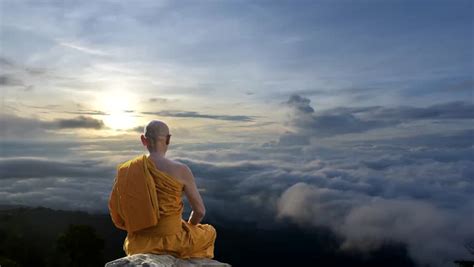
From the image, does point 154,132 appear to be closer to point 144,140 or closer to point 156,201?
point 144,140

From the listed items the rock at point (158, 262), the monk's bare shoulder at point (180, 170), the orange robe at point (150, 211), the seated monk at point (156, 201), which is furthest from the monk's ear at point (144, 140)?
the rock at point (158, 262)

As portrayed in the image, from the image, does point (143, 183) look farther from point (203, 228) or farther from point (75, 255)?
point (75, 255)

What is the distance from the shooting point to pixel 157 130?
11.5m

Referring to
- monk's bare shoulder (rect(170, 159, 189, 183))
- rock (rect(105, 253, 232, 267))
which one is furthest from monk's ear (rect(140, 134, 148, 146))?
rock (rect(105, 253, 232, 267))

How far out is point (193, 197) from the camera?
38.1ft

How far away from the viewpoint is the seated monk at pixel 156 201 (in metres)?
11.1

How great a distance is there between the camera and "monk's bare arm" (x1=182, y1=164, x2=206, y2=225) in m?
11.4

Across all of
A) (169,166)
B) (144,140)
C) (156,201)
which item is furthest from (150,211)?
(144,140)

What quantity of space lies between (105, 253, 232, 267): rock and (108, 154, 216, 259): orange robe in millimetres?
176

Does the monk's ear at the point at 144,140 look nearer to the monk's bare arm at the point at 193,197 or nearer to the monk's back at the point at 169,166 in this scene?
the monk's back at the point at 169,166

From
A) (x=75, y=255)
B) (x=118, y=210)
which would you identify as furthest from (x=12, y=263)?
(x=118, y=210)

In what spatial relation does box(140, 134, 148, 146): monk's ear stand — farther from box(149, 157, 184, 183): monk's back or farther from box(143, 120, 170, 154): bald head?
box(149, 157, 184, 183): monk's back

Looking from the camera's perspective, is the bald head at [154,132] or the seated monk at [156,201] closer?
the seated monk at [156,201]

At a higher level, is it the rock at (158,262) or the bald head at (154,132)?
the bald head at (154,132)
